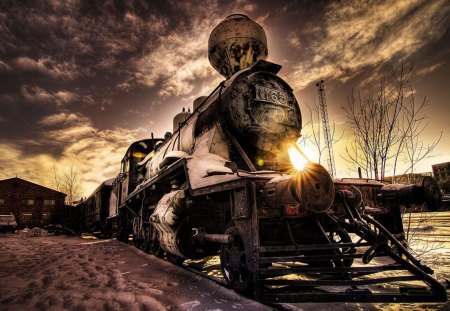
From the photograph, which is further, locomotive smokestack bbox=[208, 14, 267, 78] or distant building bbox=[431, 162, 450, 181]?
distant building bbox=[431, 162, 450, 181]

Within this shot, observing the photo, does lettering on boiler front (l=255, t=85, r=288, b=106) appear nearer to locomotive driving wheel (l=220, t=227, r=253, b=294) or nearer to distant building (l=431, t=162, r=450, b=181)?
locomotive driving wheel (l=220, t=227, r=253, b=294)

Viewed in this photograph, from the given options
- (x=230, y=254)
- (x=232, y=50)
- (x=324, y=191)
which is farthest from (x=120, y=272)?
(x=232, y=50)

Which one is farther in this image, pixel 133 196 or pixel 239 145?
pixel 133 196

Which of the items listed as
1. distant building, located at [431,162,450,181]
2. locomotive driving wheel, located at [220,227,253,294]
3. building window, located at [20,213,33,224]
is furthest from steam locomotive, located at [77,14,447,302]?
building window, located at [20,213,33,224]

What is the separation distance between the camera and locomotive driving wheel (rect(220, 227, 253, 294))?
2.71 m

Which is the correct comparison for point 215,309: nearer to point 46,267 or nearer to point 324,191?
point 324,191

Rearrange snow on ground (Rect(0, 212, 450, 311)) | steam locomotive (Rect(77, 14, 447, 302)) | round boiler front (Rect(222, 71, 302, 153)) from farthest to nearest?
round boiler front (Rect(222, 71, 302, 153)) < snow on ground (Rect(0, 212, 450, 311)) < steam locomotive (Rect(77, 14, 447, 302))

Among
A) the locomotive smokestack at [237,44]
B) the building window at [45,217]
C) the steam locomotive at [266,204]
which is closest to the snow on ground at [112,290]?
the steam locomotive at [266,204]

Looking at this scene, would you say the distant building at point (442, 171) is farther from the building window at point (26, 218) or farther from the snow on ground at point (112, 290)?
the building window at point (26, 218)

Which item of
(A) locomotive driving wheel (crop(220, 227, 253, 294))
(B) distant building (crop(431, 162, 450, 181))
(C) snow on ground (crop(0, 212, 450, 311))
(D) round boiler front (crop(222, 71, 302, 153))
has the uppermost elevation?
(B) distant building (crop(431, 162, 450, 181))

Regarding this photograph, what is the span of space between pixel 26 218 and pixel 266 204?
3875 cm

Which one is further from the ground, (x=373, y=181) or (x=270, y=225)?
(x=373, y=181)

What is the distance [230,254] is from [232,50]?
13.7 feet

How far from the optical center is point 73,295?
114 inches
